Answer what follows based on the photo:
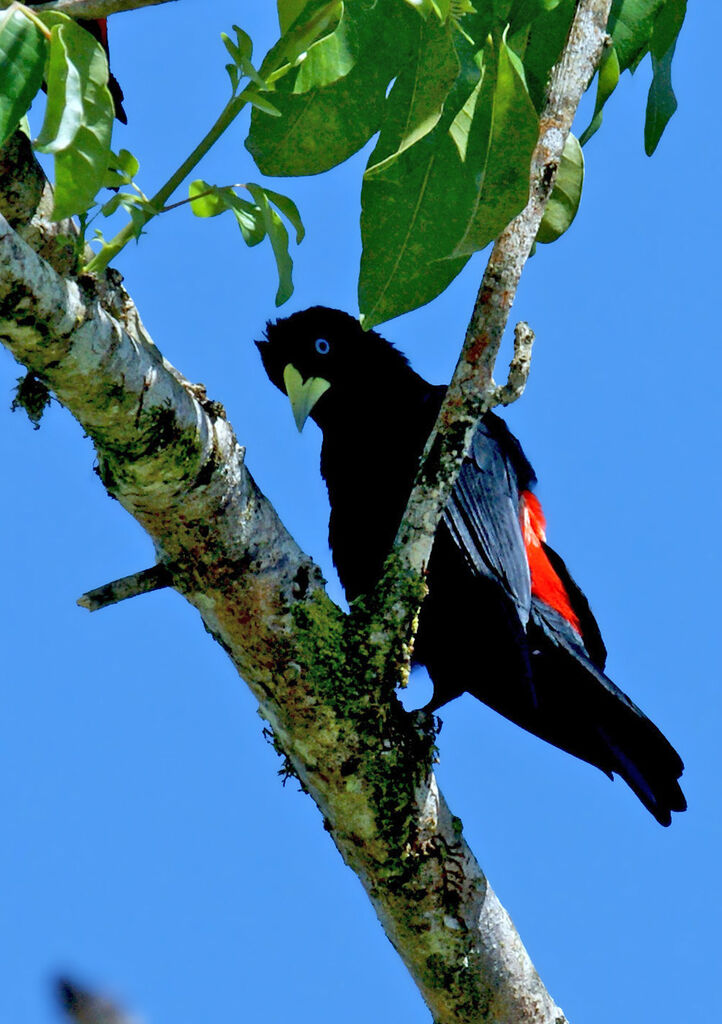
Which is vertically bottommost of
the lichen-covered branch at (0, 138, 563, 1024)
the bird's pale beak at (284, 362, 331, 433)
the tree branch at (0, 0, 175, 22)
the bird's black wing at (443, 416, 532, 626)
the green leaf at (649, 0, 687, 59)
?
the lichen-covered branch at (0, 138, 563, 1024)

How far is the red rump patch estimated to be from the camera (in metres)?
4.41

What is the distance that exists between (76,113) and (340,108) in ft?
1.58

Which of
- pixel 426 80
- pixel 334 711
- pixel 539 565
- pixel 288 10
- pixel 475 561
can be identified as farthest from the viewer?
pixel 539 565

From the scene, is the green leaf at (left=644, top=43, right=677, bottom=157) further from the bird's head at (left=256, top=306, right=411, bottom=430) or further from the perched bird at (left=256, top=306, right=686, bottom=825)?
the bird's head at (left=256, top=306, right=411, bottom=430)

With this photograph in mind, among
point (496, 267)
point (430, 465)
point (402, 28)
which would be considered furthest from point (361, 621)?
point (402, 28)

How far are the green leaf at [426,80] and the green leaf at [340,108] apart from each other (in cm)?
3

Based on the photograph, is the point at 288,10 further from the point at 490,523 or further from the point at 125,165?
the point at 490,523

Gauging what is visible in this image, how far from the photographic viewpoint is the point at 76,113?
1.87 meters

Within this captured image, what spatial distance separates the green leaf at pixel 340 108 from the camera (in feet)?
6.64

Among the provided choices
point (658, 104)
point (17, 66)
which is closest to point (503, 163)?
point (17, 66)

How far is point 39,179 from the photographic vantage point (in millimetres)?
2480

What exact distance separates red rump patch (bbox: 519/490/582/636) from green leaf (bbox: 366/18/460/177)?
2468mm

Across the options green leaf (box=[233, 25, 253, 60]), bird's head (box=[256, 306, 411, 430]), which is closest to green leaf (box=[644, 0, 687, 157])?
green leaf (box=[233, 25, 253, 60])

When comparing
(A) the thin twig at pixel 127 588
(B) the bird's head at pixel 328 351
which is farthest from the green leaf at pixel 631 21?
(B) the bird's head at pixel 328 351
